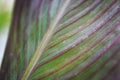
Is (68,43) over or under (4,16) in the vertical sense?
over

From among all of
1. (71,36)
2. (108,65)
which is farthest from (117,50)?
(71,36)

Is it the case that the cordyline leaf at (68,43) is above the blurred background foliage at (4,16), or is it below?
above

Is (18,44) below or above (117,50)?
below

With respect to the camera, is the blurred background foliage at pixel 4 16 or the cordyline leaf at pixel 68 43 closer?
the cordyline leaf at pixel 68 43

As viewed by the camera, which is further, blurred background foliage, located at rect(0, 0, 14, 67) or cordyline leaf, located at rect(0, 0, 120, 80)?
blurred background foliage, located at rect(0, 0, 14, 67)

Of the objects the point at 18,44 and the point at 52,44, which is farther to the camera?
the point at 18,44

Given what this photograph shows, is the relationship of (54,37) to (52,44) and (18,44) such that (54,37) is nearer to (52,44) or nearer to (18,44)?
(52,44)

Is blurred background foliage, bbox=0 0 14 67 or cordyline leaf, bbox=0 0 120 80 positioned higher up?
cordyline leaf, bbox=0 0 120 80
